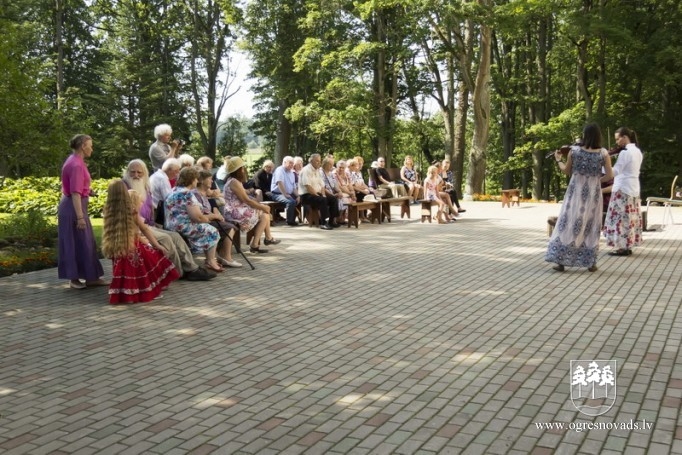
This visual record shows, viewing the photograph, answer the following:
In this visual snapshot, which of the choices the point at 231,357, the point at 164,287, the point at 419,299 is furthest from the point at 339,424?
the point at 164,287

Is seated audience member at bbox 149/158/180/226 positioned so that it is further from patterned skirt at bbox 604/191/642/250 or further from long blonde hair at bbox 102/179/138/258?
patterned skirt at bbox 604/191/642/250

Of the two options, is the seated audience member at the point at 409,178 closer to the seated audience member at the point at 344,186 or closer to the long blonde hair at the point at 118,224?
the seated audience member at the point at 344,186

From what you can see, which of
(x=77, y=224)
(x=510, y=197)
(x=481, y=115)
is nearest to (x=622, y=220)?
(x=77, y=224)

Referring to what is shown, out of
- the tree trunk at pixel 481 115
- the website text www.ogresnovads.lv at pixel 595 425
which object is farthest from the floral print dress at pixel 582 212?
the tree trunk at pixel 481 115

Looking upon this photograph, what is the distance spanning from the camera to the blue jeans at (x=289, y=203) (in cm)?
1521

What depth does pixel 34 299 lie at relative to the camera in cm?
810

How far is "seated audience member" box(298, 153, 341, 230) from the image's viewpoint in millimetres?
14812

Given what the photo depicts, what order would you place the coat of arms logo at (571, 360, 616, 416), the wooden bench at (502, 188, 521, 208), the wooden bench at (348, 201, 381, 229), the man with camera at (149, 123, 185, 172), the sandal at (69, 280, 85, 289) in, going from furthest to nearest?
the wooden bench at (502, 188, 521, 208) < the wooden bench at (348, 201, 381, 229) < the man with camera at (149, 123, 185, 172) < the sandal at (69, 280, 85, 289) < the coat of arms logo at (571, 360, 616, 416)

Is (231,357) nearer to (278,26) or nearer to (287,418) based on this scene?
(287,418)

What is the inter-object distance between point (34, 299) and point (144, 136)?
30134 mm

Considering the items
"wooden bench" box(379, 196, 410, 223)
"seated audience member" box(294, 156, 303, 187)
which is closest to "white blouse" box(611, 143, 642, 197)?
"wooden bench" box(379, 196, 410, 223)

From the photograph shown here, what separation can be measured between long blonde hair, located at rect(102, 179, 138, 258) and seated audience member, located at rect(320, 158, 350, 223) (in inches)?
304

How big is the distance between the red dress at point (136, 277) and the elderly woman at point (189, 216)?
1345mm

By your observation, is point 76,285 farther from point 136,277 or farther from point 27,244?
point 27,244
